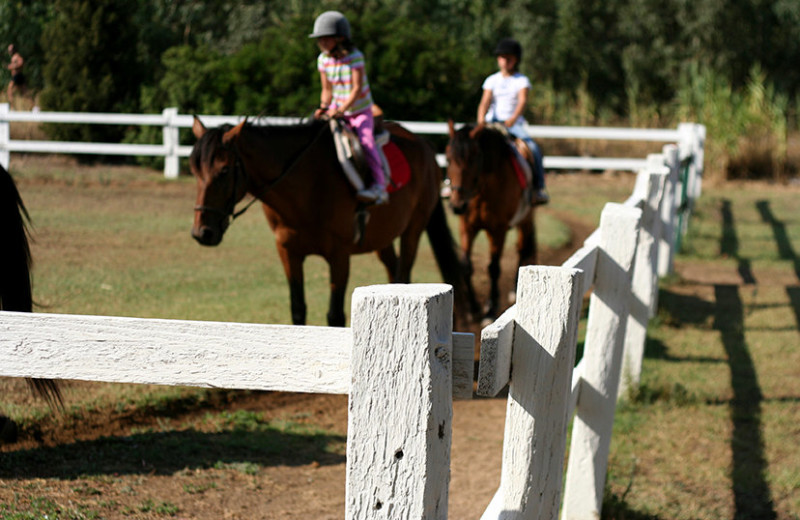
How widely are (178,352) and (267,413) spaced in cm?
373

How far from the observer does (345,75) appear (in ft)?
23.5

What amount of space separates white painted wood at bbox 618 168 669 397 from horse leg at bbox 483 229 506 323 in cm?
176

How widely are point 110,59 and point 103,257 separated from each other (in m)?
6.17

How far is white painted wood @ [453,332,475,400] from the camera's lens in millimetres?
2139

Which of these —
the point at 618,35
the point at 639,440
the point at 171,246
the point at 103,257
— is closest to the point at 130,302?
the point at 103,257

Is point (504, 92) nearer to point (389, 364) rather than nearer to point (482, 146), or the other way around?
point (482, 146)

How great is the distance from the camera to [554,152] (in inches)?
880

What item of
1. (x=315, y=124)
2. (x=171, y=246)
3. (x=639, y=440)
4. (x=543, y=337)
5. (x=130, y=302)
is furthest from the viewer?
(x=171, y=246)

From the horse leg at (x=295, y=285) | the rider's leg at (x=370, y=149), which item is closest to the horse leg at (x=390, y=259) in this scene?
the rider's leg at (x=370, y=149)

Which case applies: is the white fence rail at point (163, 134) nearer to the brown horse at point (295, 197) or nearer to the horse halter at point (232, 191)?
the brown horse at point (295, 197)

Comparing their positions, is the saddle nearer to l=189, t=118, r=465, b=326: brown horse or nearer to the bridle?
l=189, t=118, r=465, b=326: brown horse

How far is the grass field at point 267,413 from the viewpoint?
14.4 feet

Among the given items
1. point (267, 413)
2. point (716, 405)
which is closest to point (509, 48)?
point (716, 405)

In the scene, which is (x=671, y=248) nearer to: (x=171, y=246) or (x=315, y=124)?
(x=315, y=124)
